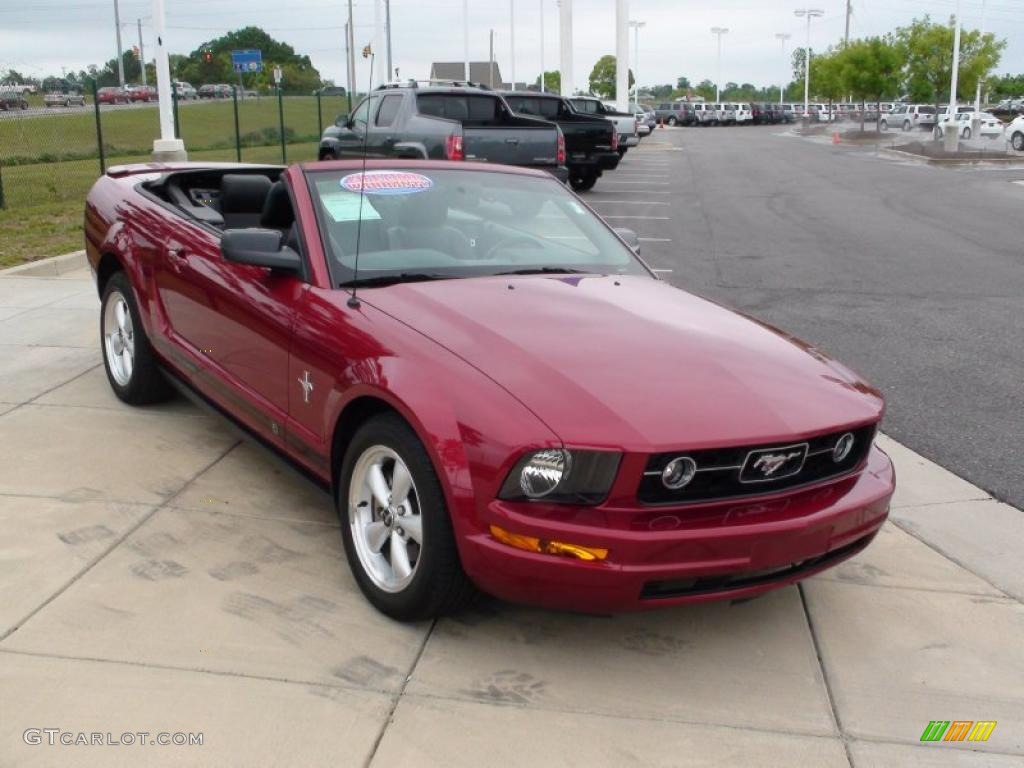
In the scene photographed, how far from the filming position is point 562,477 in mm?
3137

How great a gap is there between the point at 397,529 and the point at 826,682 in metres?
1.50

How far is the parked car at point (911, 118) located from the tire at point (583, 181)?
46.9 metres

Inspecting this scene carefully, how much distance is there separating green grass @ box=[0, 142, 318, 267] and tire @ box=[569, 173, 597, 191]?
24.9 feet

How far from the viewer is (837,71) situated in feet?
213

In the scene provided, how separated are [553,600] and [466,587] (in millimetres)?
359

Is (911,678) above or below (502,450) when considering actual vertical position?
below

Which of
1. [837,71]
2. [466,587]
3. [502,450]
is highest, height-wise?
[837,71]

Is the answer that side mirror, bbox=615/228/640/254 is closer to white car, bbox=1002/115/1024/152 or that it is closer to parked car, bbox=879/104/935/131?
white car, bbox=1002/115/1024/152

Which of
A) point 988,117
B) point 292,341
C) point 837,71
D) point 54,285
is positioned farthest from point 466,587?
point 837,71

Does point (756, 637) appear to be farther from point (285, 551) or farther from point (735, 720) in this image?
point (285, 551)

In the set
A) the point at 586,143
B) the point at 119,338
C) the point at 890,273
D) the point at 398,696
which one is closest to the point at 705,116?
the point at 586,143

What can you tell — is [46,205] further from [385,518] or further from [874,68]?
[874,68]

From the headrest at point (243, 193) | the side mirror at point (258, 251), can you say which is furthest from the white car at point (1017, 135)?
the side mirror at point (258, 251)

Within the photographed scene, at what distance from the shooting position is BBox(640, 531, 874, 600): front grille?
3.21m
